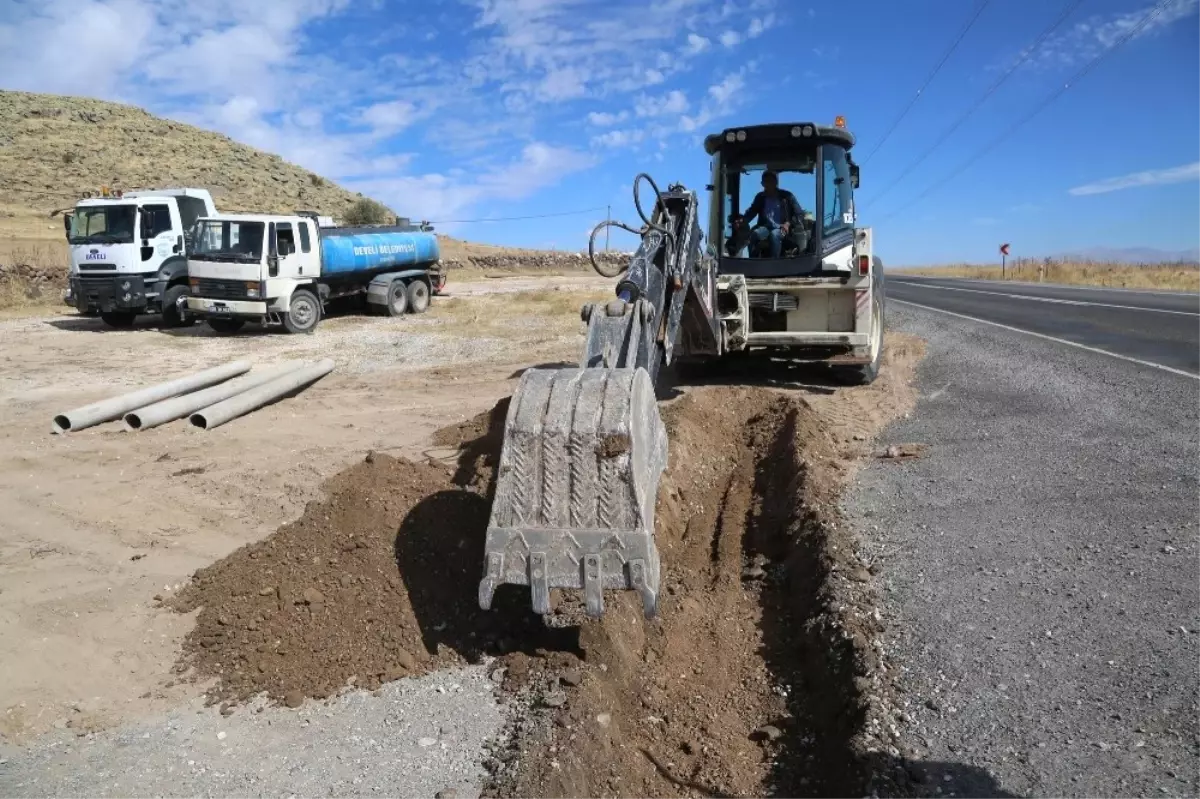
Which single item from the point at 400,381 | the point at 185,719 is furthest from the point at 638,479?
the point at 400,381

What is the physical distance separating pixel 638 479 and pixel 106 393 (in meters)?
9.96

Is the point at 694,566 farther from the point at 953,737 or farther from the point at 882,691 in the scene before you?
the point at 953,737

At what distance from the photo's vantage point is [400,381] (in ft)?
39.4

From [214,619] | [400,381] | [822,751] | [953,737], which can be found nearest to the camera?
[953,737]

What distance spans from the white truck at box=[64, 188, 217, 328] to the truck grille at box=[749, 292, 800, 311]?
12.8m

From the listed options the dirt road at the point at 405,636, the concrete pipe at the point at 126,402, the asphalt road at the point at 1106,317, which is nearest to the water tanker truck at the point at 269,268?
the concrete pipe at the point at 126,402

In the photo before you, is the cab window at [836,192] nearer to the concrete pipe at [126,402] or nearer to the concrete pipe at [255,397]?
the concrete pipe at [255,397]

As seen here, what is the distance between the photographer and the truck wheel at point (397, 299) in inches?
806

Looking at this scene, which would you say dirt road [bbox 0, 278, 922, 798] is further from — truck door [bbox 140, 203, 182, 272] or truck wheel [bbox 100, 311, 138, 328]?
truck wheel [bbox 100, 311, 138, 328]

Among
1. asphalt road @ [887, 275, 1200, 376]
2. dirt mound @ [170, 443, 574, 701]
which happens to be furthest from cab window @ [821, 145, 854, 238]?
dirt mound @ [170, 443, 574, 701]

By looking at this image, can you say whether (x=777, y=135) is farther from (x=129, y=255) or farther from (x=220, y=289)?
(x=129, y=255)

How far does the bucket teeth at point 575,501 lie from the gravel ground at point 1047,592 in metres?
1.28

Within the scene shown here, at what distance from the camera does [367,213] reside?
48.0 m

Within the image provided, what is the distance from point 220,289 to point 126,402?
8.23 m
